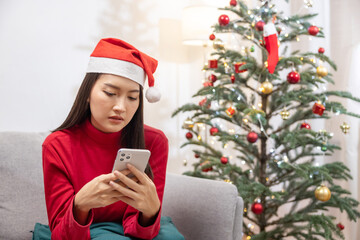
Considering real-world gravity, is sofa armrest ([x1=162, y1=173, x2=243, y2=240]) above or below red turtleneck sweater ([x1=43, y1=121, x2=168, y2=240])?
below

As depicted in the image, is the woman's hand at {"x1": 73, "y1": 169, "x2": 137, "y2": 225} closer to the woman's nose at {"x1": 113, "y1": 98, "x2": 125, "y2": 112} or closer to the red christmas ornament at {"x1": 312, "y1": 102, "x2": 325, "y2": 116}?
the woman's nose at {"x1": 113, "y1": 98, "x2": 125, "y2": 112}

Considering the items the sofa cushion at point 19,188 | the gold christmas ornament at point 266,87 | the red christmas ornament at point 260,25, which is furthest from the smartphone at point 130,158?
the red christmas ornament at point 260,25

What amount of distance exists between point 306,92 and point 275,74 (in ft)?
0.55

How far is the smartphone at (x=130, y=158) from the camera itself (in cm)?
107

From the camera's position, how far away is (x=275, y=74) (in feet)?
6.39

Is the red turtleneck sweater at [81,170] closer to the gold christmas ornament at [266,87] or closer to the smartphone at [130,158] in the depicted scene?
the smartphone at [130,158]

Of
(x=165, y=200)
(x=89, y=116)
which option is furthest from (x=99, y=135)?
(x=165, y=200)

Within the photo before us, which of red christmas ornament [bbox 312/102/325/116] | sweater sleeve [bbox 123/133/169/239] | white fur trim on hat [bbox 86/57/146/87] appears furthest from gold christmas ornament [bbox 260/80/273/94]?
white fur trim on hat [bbox 86/57/146/87]

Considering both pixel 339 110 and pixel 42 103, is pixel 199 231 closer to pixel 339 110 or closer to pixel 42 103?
pixel 339 110

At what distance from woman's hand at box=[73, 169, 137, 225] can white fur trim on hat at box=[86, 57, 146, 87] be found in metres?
0.30

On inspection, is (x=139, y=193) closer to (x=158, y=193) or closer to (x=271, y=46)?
(x=158, y=193)

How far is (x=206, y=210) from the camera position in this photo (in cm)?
152

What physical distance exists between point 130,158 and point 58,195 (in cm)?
28

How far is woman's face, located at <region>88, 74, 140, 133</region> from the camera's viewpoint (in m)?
1.22
